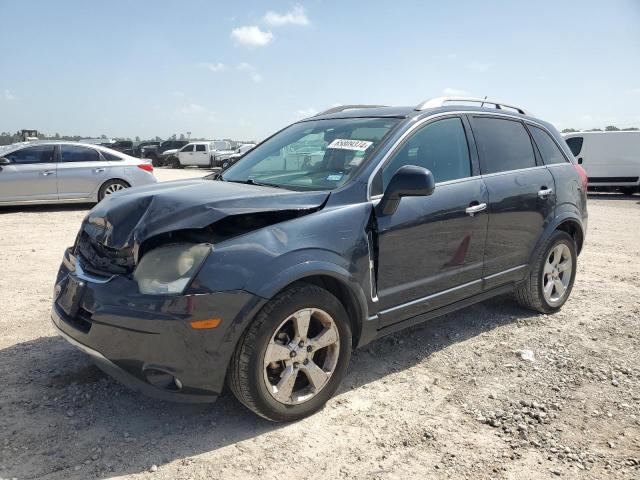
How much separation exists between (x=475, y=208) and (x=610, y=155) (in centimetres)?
1632

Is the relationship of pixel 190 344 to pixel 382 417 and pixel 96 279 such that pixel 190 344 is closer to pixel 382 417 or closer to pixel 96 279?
pixel 96 279

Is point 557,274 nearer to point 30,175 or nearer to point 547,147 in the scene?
point 547,147

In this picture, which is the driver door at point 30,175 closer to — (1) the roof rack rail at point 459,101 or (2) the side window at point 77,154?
(2) the side window at point 77,154

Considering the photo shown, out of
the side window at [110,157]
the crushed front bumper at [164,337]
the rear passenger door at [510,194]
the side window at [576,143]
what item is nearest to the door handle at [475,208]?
the rear passenger door at [510,194]

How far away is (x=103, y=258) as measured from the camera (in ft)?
9.75

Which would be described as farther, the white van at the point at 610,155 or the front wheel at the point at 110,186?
the white van at the point at 610,155

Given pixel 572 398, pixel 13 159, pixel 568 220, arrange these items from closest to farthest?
1. pixel 572 398
2. pixel 568 220
3. pixel 13 159

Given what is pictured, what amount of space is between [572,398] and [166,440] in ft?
8.12

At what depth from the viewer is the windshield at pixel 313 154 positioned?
136 inches

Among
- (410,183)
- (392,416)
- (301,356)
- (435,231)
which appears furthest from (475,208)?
(301,356)

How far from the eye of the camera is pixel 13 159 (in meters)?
10.7

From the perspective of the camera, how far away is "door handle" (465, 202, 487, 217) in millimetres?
3768

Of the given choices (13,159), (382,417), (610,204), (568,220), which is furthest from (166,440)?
(610,204)

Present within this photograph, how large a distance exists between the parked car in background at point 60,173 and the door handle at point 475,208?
26.6ft
